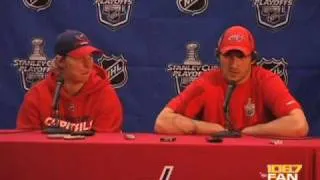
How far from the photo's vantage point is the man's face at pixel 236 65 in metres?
2.44

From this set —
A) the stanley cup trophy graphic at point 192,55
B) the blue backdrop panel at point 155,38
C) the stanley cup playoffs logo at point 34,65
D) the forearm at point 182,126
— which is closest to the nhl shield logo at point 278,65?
the blue backdrop panel at point 155,38

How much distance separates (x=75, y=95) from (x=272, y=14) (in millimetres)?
1163

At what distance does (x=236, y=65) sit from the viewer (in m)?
2.44

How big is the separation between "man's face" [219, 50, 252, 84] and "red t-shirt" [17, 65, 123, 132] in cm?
48

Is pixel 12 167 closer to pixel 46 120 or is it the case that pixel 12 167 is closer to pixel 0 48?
pixel 46 120

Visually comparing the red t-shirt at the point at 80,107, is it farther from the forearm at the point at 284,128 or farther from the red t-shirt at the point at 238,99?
the forearm at the point at 284,128

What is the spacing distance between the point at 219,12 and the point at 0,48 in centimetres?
116

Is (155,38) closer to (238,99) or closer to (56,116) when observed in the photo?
(238,99)

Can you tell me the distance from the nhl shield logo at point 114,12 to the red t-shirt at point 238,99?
734 millimetres

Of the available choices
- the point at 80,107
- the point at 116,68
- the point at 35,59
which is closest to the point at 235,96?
the point at 80,107

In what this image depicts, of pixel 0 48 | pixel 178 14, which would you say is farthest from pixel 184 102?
pixel 0 48

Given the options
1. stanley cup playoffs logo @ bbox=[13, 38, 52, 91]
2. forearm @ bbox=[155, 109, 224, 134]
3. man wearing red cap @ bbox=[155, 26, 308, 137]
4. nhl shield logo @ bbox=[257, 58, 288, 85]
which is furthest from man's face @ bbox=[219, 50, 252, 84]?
stanley cup playoffs logo @ bbox=[13, 38, 52, 91]

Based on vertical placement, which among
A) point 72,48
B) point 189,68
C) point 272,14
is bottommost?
point 189,68

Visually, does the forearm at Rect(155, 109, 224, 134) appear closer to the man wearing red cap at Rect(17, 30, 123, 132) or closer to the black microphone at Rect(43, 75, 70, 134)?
the man wearing red cap at Rect(17, 30, 123, 132)
